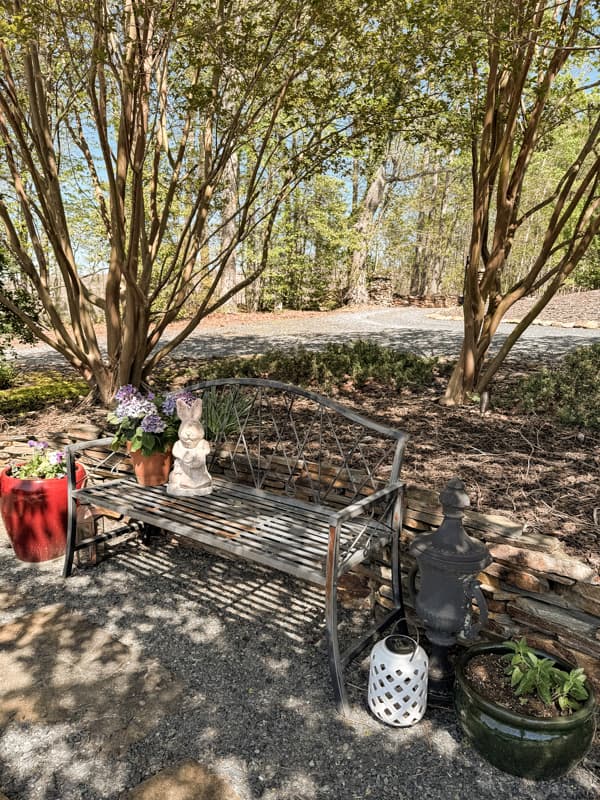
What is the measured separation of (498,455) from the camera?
3633mm

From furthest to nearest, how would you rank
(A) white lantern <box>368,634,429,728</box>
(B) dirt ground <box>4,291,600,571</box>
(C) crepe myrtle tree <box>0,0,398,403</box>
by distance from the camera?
(C) crepe myrtle tree <box>0,0,398,403</box>
(B) dirt ground <box>4,291,600,571</box>
(A) white lantern <box>368,634,429,728</box>

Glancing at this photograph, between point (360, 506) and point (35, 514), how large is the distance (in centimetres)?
231

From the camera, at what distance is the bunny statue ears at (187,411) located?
316 centimetres

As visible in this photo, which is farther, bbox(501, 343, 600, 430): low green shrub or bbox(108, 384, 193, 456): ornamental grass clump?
bbox(501, 343, 600, 430): low green shrub

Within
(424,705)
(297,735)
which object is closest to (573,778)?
(424,705)

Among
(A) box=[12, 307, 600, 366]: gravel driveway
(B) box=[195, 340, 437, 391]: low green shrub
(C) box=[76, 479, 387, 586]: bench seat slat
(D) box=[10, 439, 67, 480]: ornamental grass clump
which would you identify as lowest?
(C) box=[76, 479, 387, 586]: bench seat slat

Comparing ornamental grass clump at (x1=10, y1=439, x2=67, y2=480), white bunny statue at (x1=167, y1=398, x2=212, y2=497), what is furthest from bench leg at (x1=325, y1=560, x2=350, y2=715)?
ornamental grass clump at (x1=10, y1=439, x2=67, y2=480)

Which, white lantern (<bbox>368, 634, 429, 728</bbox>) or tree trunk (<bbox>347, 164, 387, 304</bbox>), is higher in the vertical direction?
tree trunk (<bbox>347, 164, 387, 304</bbox>)

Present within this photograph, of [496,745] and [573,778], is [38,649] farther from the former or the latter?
[573,778]

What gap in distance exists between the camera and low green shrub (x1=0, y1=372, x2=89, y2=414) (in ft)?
18.2

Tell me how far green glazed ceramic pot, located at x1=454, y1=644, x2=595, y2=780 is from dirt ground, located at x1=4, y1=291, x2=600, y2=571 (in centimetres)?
78

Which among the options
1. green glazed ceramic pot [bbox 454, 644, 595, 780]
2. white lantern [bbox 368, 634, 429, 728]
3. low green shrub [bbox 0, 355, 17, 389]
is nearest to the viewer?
green glazed ceramic pot [bbox 454, 644, 595, 780]

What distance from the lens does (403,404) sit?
483 centimetres

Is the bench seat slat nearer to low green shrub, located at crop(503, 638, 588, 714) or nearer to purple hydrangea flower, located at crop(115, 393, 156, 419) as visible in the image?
purple hydrangea flower, located at crop(115, 393, 156, 419)
